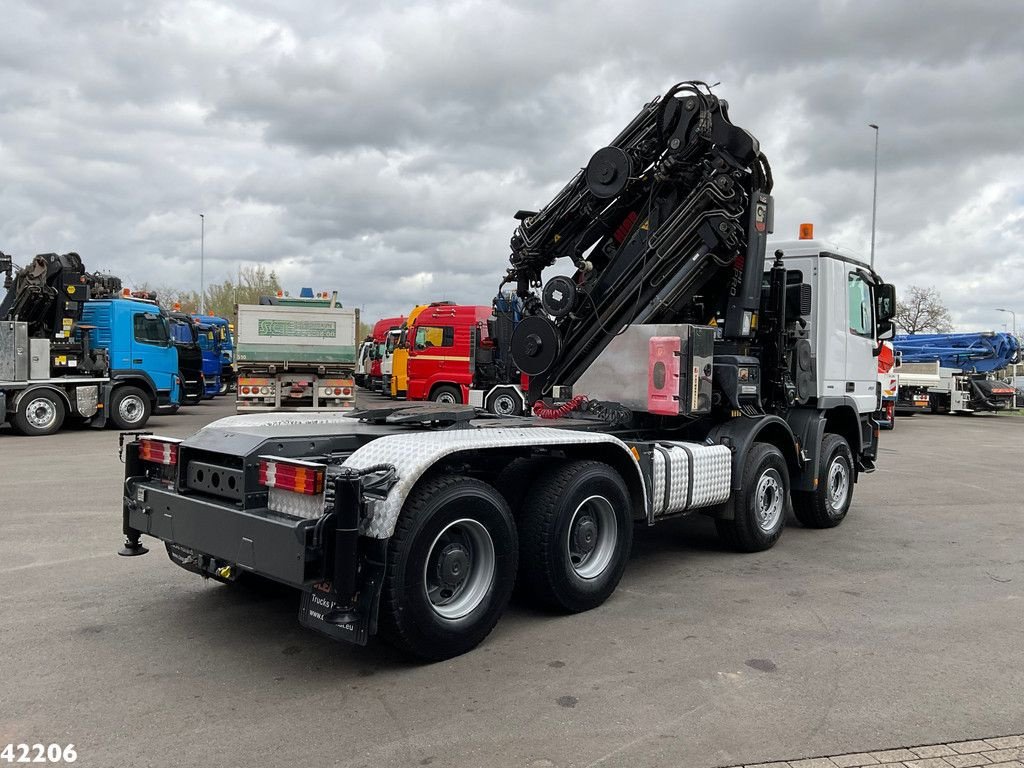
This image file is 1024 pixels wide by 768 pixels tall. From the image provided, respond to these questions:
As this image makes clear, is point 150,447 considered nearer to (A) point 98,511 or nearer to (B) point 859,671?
(A) point 98,511

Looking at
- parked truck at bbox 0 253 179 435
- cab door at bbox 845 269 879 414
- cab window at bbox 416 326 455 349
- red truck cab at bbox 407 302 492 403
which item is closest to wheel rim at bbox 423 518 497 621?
cab door at bbox 845 269 879 414

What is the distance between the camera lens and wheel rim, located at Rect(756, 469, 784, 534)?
7.05 m

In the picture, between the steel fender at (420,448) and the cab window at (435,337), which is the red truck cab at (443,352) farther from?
the steel fender at (420,448)

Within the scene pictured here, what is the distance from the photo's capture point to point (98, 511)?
324 inches

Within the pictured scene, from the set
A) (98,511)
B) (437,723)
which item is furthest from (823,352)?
(98,511)

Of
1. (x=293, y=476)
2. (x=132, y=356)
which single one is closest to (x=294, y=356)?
(x=132, y=356)

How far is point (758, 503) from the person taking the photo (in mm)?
6980

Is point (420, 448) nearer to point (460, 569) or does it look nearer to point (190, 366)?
point (460, 569)

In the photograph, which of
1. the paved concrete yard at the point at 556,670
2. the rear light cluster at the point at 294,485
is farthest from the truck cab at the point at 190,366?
the rear light cluster at the point at 294,485

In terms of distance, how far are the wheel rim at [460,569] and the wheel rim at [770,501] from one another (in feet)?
11.0

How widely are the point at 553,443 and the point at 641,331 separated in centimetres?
212

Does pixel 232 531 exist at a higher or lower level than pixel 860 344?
lower

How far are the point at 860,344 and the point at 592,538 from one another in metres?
4.67

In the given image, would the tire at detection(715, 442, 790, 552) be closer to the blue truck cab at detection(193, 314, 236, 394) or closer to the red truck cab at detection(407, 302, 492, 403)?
the red truck cab at detection(407, 302, 492, 403)
